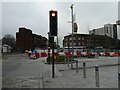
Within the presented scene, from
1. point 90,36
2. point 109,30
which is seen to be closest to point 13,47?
point 90,36

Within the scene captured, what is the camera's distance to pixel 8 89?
29.1ft

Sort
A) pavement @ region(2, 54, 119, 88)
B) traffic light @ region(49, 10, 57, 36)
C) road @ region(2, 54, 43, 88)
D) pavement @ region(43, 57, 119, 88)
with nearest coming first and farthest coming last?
pavement @ region(43, 57, 119, 88), pavement @ region(2, 54, 119, 88), road @ region(2, 54, 43, 88), traffic light @ region(49, 10, 57, 36)

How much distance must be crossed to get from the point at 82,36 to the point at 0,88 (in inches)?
4277

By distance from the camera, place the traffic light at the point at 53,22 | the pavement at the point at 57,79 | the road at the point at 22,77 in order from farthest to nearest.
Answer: the traffic light at the point at 53,22 → the road at the point at 22,77 → the pavement at the point at 57,79

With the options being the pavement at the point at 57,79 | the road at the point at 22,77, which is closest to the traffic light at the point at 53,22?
the pavement at the point at 57,79

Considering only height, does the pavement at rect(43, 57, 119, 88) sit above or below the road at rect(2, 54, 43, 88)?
above

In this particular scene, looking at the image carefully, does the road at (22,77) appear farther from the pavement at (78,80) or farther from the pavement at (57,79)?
the pavement at (78,80)

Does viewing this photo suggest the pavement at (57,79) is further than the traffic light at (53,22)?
No

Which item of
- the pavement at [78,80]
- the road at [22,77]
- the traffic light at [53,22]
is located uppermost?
the traffic light at [53,22]

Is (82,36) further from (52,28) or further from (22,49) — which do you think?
(52,28)

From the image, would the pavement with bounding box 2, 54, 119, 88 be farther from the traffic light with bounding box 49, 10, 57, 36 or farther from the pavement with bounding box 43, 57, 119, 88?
the traffic light with bounding box 49, 10, 57, 36

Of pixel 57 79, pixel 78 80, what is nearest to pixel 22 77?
pixel 57 79

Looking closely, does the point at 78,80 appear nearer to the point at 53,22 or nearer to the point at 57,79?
the point at 57,79

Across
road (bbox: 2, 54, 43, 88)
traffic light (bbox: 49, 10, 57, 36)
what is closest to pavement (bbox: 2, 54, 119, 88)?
road (bbox: 2, 54, 43, 88)
